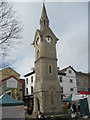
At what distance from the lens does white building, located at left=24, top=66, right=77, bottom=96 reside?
37.6 meters

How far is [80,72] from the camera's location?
44.0 meters

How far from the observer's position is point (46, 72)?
83.4ft

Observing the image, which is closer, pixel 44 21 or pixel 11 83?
pixel 11 83

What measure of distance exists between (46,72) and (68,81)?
15679 mm

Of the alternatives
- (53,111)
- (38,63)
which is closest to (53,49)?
(38,63)

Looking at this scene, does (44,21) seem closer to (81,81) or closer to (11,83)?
(11,83)

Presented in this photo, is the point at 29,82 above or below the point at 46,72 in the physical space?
below

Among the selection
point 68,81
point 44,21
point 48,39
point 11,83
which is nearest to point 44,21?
point 44,21

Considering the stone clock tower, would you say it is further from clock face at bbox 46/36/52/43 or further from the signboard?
the signboard

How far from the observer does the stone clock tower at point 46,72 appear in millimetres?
23406

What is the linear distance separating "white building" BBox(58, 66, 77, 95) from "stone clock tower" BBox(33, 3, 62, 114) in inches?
470

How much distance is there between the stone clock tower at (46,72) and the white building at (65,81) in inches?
461

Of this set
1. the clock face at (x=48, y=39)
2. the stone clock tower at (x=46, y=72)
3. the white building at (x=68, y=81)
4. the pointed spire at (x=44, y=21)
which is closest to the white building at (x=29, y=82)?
the white building at (x=68, y=81)

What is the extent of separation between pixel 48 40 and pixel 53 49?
2.21 meters
